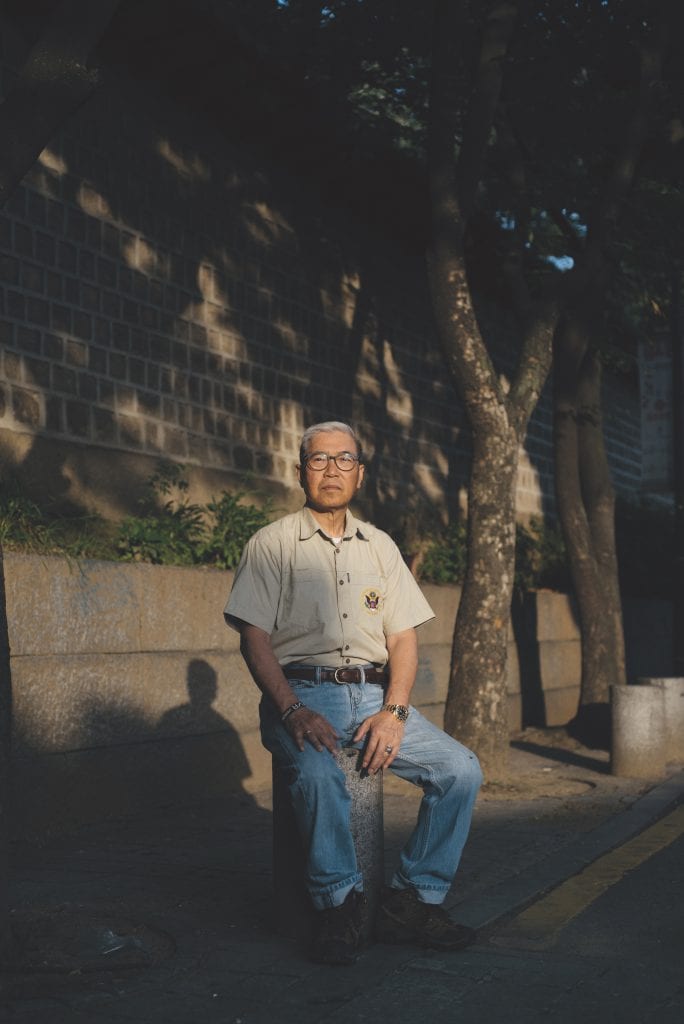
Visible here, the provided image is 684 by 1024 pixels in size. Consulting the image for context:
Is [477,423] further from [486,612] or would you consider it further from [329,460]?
[329,460]

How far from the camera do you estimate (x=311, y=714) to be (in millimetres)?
4949

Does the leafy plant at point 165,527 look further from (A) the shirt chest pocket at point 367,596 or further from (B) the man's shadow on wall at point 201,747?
(A) the shirt chest pocket at point 367,596

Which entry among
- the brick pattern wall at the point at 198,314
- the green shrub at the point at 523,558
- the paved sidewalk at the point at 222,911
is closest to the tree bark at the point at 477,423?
the paved sidewalk at the point at 222,911

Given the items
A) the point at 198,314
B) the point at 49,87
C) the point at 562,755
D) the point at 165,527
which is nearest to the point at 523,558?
the point at 562,755

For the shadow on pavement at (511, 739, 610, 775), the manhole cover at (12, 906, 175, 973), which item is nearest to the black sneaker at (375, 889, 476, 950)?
the manhole cover at (12, 906, 175, 973)

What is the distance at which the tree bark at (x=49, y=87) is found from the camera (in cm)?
490

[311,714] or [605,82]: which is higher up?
[605,82]

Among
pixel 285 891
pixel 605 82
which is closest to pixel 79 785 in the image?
pixel 285 891

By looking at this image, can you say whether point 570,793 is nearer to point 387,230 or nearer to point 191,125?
point 191,125

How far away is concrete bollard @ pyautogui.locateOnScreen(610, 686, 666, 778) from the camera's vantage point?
387 inches

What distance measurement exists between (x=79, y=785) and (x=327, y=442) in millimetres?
3222

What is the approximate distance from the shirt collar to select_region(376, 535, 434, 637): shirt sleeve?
9 cm

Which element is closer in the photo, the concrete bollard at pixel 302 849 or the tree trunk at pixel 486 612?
the concrete bollard at pixel 302 849

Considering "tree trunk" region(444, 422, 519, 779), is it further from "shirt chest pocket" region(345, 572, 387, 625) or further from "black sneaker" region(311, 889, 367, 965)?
"black sneaker" region(311, 889, 367, 965)
